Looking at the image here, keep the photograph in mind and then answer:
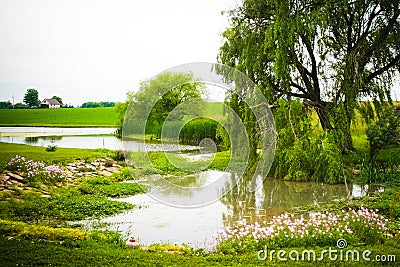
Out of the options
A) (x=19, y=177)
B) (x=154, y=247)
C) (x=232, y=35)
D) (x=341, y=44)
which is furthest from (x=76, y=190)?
(x=341, y=44)

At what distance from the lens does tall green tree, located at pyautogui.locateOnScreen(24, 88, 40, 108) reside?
13327 mm

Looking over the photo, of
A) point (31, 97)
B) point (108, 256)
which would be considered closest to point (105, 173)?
point (31, 97)

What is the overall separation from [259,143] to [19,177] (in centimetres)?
543

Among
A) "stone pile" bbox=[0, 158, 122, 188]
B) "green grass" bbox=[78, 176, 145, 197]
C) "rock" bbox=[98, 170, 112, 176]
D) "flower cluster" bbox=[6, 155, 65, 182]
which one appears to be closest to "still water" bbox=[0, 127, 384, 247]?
"green grass" bbox=[78, 176, 145, 197]

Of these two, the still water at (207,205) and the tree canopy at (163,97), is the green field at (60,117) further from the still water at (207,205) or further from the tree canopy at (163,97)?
the still water at (207,205)

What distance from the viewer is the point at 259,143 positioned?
34.9 ft

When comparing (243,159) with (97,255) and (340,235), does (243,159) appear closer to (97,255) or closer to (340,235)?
(340,235)

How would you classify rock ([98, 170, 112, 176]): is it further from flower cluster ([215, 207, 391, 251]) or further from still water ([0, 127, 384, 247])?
flower cluster ([215, 207, 391, 251])

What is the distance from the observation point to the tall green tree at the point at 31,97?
1333 cm

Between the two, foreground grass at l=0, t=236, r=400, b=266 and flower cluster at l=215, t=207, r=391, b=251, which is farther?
flower cluster at l=215, t=207, r=391, b=251

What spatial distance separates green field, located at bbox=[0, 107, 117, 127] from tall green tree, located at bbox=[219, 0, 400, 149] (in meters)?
6.94

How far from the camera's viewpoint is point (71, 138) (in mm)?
19984

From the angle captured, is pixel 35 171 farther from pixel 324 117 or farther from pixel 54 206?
pixel 324 117

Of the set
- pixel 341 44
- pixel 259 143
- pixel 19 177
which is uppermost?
pixel 341 44
